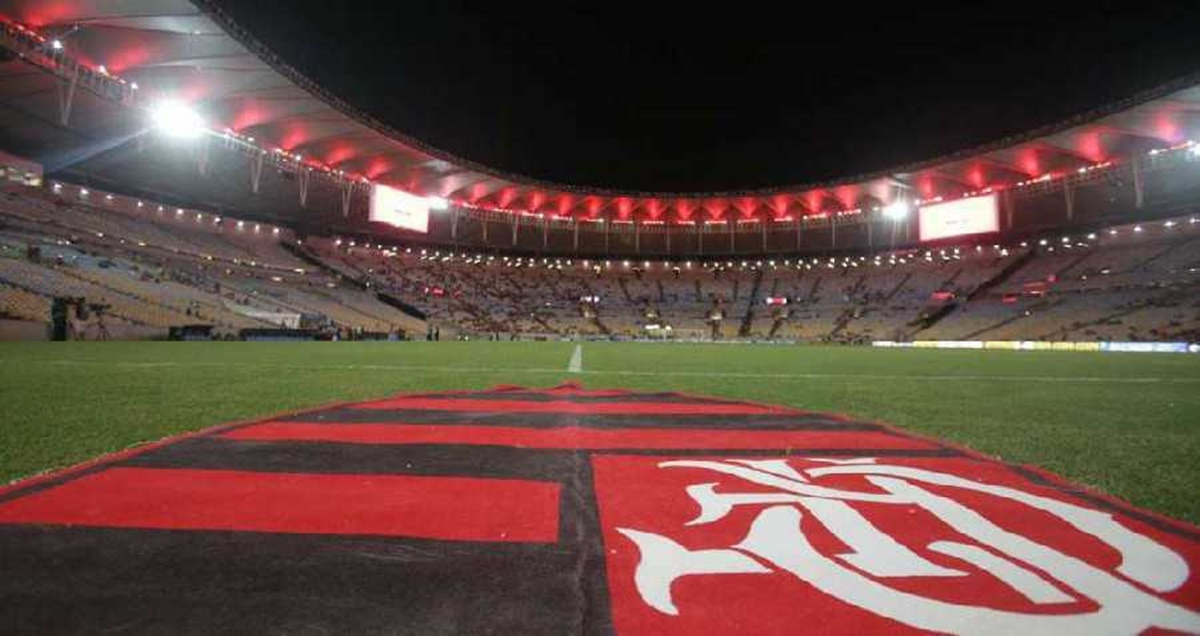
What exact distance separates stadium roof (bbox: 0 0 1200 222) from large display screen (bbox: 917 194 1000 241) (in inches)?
118

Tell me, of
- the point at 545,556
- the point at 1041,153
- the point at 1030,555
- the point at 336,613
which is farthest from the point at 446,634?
the point at 1041,153

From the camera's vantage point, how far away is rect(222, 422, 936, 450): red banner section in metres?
3.74

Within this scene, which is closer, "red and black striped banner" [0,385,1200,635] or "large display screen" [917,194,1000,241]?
"red and black striped banner" [0,385,1200,635]

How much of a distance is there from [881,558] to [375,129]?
35.6m

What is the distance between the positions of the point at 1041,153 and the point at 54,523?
4779 centimetres

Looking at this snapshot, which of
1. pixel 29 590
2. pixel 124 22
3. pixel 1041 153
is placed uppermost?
pixel 1041 153

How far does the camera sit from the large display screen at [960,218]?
37.1 metres

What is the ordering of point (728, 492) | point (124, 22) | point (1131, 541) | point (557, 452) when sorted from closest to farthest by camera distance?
point (1131, 541) < point (728, 492) < point (557, 452) < point (124, 22)

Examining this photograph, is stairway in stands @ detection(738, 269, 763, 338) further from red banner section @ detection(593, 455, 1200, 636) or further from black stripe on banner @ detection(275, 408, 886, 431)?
red banner section @ detection(593, 455, 1200, 636)

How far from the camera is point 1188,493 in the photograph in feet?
8.71

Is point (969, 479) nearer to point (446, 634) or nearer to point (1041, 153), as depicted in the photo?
point (446, 634)

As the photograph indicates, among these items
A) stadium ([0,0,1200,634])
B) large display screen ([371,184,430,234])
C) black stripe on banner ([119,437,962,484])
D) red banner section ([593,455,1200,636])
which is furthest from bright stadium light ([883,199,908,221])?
red banner section ([593,455,1200,636])

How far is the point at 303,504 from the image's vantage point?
235cm

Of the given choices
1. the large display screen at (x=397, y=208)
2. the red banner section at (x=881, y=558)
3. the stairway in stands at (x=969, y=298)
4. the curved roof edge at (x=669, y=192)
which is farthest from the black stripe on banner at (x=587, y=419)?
the stairway in stands at (x=969, y=298)
